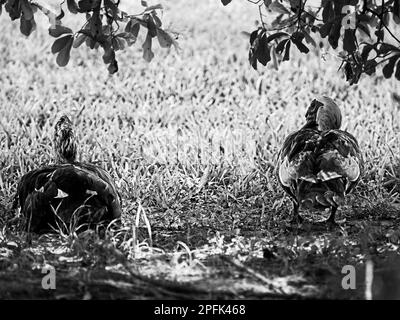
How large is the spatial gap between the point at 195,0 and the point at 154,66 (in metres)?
4.13

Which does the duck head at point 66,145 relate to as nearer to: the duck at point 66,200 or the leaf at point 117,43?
the duck at point 66,200

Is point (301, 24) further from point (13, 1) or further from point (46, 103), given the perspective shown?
point (46, 103)

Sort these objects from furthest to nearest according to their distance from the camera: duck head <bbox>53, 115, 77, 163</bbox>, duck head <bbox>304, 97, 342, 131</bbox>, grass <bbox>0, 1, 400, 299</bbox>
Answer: duck head <bbox>304, 97, 342, 131</bbox> < duck head <bbox>53, 115, 77, 163</bbox> < grass <bbox>0, 1, 400, 299</bbox>

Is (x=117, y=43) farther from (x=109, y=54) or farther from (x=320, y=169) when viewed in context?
Answer: (x=320, y=169)

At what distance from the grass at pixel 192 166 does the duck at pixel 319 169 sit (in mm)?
216

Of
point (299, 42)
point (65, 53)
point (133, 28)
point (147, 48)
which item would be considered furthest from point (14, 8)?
point (299, 42)

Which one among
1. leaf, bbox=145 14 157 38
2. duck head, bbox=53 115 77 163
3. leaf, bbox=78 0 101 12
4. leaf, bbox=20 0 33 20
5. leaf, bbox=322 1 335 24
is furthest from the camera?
duck head, bbox=53 115 77 163

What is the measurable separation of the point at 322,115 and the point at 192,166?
1.05 metres

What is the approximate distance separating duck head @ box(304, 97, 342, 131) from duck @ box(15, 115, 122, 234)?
1.71 metres

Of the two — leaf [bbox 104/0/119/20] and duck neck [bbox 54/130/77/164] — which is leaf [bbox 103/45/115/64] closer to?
leaf [bbox 104/0/119/20]

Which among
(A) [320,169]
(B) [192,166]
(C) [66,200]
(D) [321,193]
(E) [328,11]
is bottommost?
(C) [66,200]

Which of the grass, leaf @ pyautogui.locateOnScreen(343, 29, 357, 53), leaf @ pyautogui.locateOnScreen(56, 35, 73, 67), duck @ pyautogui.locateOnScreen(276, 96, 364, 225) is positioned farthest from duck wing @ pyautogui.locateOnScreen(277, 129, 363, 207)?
leaf @ pyautogui.locateOnScreen(56, 35, 73, 67)

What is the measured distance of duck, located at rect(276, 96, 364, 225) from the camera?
5.08m

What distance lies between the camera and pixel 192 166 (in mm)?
6320
